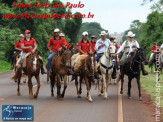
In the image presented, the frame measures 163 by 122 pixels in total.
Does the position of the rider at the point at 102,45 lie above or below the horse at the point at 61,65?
above

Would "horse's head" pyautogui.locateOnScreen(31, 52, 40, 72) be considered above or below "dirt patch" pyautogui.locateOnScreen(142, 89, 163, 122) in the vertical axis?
above

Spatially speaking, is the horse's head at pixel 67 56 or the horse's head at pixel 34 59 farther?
the horse's head at pixel 34 59

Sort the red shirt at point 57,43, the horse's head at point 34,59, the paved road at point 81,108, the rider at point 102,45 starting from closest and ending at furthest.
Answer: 1. the paved road at point 81,108
2. the horse's head at point 34,59
3. the red shirt at point 57,43
4. the rider at point 102,45

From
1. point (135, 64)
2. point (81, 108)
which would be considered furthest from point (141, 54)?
point (81, 108)

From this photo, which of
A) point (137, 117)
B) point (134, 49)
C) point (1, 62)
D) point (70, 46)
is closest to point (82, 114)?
point (137, 117)

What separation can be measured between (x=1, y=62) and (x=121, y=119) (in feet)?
114

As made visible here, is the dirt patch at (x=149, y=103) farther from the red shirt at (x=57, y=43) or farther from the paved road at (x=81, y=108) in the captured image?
the red shirt at (x=57, y=43)

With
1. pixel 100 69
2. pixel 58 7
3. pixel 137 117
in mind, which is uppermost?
pixel 58 7

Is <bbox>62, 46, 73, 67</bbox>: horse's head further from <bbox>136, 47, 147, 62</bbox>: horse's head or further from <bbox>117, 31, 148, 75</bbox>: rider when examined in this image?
<bbox>136, 47, 147, 62</bbox>: horse's head

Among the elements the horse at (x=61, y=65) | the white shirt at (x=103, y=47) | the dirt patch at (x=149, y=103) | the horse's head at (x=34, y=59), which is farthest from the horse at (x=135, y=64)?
the horse's head at (x=34, y=59)

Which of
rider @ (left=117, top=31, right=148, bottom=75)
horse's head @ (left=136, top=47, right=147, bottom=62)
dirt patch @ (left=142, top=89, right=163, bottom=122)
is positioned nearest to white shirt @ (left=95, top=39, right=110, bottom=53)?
rider @ (left=117, top=31, right=148, bottom=75)

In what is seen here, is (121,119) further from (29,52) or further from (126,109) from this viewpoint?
(29,52)

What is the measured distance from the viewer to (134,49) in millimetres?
16188

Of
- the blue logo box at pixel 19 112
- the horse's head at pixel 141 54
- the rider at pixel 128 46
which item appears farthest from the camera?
the rider at pixel 128 46
